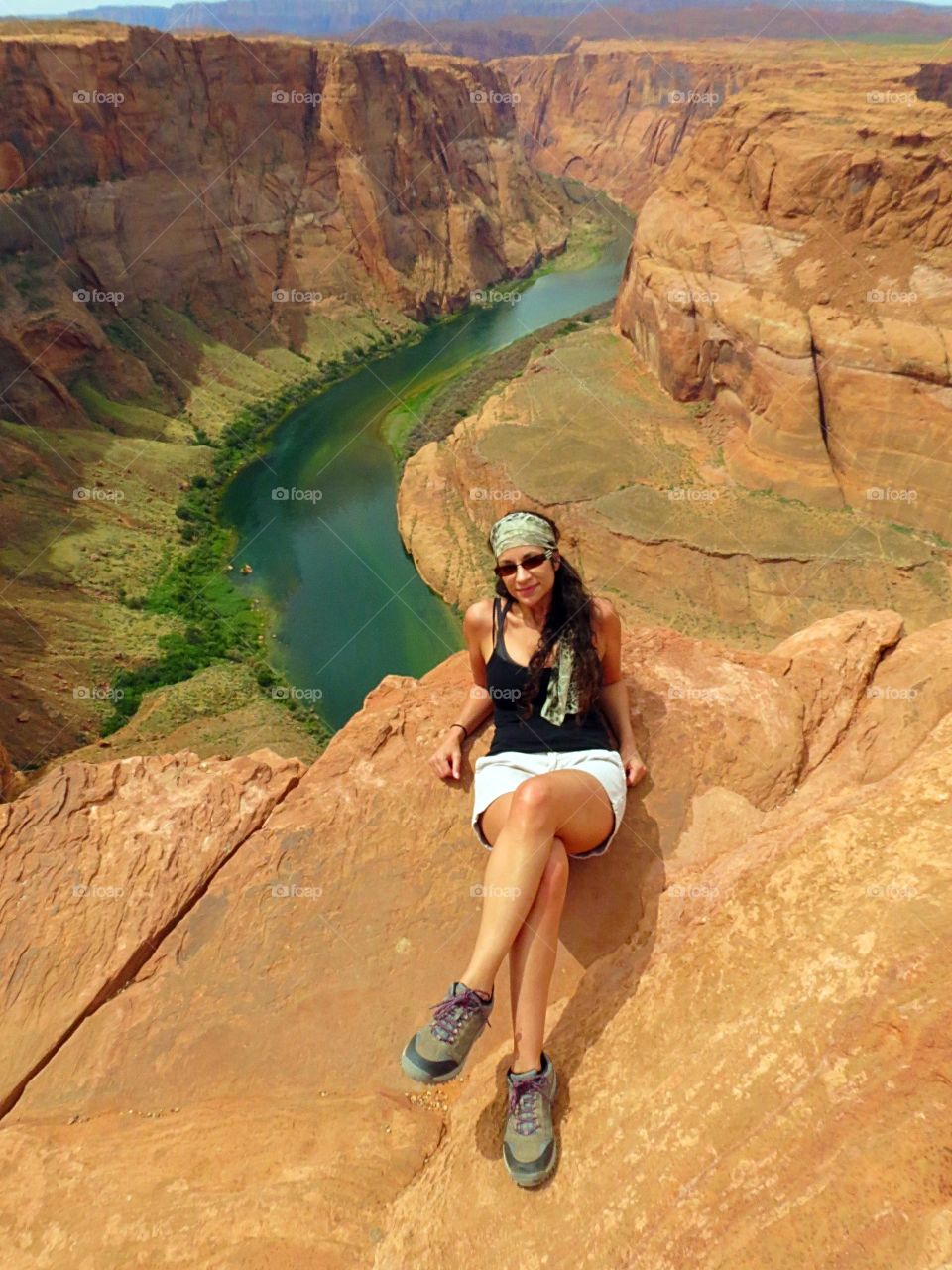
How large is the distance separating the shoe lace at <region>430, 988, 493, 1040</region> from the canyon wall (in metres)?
100

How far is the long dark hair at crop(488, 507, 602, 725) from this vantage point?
546cm

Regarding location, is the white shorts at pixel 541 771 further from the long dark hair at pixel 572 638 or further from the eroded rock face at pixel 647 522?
the eroded rock face at pixel 647 522

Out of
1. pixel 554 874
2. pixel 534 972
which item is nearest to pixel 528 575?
pixel 554 874

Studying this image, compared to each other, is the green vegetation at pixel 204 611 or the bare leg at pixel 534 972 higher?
the bare leg at pixel 534 972

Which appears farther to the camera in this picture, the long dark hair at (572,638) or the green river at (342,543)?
the green river at (342,543)

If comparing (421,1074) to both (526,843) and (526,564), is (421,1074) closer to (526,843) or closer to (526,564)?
(526,843)

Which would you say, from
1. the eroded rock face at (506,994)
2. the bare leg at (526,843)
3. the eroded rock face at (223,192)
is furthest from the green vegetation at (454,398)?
the bare leg at (526,843)

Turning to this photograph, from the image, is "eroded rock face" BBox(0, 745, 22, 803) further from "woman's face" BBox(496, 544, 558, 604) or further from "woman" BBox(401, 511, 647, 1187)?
"woman's face" BBox(496, 544, 558, 604)

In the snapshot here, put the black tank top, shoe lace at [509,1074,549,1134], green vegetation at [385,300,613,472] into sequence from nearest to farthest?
1. shoe lace at [509,1074,549,1134]
2. the black tank top
3. green vegetation at [385,300,613,472]

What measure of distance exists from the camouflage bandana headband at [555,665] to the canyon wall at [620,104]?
97.7 metres

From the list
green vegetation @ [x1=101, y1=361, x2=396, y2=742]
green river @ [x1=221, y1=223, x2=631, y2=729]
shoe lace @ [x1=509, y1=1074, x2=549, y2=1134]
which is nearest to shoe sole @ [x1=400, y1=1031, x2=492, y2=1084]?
shoe lace @ [x1=509, y1=1074, x2=549, y2=1134]

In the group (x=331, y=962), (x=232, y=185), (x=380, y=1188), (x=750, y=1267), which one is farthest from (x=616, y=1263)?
(x=232, y=185)

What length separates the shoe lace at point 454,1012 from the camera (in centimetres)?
418

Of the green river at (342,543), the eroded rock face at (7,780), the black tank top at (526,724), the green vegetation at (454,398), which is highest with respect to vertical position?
the black tank top at (526,724)
